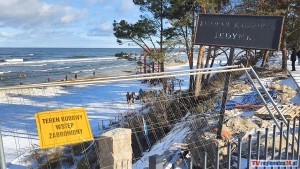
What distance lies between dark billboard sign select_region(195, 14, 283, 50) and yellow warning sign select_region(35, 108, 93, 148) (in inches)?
124

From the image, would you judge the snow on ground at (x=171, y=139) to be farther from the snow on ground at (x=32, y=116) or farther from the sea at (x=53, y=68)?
the sea at (x=53, y=68)

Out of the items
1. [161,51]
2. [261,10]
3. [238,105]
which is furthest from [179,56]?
[238,105]

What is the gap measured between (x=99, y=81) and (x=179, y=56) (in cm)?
2062

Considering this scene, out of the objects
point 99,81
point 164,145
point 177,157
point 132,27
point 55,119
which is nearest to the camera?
point 55,119

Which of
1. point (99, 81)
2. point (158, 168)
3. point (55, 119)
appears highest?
point (99, 81)

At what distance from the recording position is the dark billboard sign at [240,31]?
225 inches

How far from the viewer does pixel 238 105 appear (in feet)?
41.4

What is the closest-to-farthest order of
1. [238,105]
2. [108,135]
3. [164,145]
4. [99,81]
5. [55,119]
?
[55,119] < [99,81] < [108,135] < [164,145] < [238,105]

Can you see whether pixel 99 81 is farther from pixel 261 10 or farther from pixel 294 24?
pixel 294 24

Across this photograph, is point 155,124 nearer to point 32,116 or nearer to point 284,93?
point 32,116

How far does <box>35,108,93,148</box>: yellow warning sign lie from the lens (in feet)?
11.1

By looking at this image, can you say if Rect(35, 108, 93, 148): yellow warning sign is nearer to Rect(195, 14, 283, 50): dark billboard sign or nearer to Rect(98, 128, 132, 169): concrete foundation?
Rect(98, 128, 132, 169): concrete foundation

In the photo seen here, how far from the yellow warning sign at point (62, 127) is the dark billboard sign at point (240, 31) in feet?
10.3

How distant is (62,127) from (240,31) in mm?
3580
